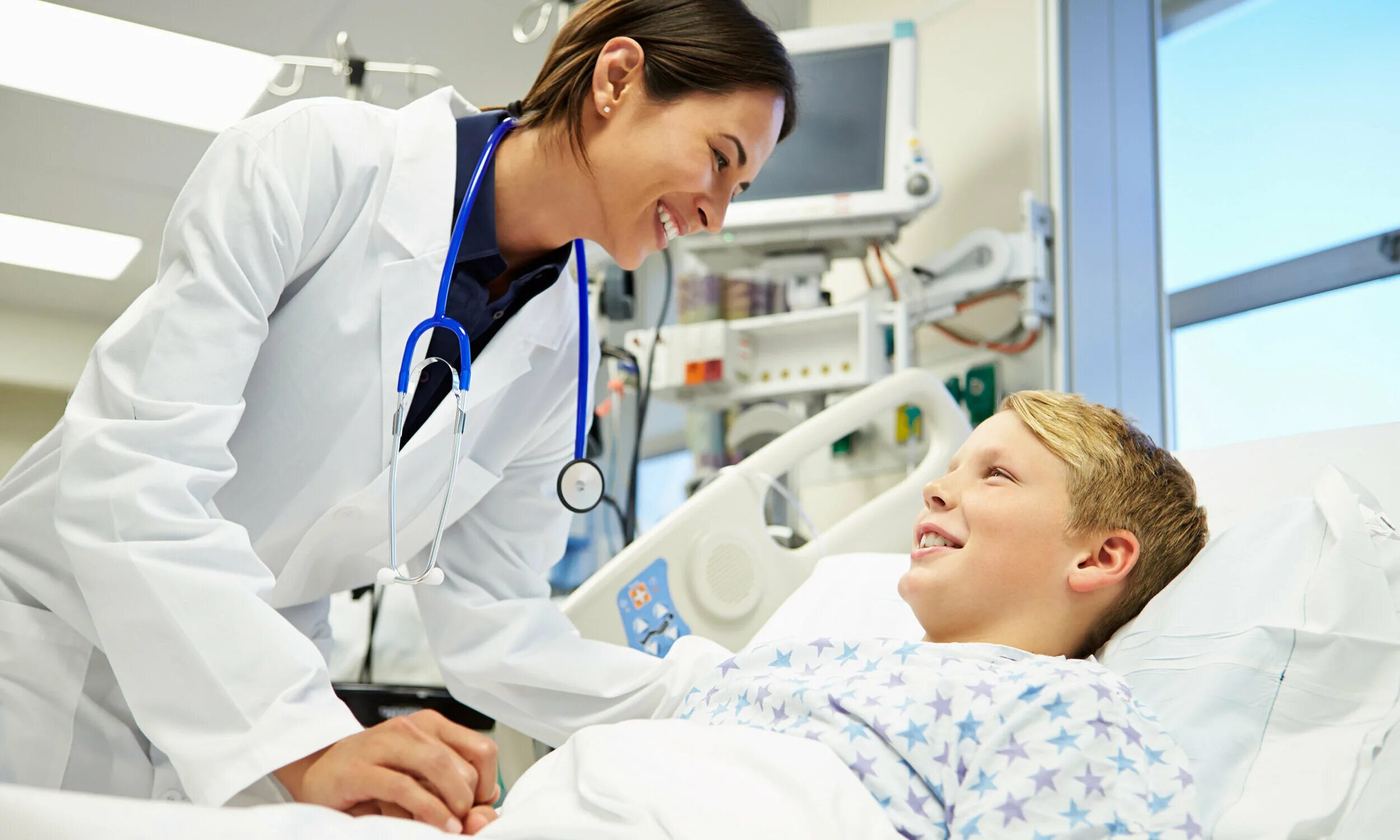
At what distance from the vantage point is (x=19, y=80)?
3.14 meters

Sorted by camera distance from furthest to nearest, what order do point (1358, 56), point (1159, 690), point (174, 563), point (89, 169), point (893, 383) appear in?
1. point (89, 169)
2. point (1358, 56)
3. point (893, 383)
4. point (1159, 690)
5. point (174, 563)

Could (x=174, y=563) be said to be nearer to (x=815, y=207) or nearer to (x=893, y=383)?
(x=893, y=383)

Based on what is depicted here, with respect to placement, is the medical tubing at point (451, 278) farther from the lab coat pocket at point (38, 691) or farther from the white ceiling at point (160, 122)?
the white ceiling at point (160, 122)

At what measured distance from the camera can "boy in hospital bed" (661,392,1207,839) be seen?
0.90 metres

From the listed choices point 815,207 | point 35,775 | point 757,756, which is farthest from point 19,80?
point 757,756

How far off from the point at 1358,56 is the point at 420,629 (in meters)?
3.22

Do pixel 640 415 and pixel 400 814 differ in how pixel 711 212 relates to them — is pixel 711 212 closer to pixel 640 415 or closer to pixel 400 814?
pixel 400 814

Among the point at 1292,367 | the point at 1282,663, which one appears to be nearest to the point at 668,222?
the point at 1282,663

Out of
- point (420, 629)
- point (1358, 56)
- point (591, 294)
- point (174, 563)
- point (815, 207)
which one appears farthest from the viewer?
point (420, 629)

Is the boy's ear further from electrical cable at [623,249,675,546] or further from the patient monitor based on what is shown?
electrical cable at [623,249,675,546]

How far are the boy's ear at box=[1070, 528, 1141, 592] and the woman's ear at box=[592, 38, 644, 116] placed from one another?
0.78 meters

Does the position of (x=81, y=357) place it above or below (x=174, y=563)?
above

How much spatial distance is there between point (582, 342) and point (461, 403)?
304mm

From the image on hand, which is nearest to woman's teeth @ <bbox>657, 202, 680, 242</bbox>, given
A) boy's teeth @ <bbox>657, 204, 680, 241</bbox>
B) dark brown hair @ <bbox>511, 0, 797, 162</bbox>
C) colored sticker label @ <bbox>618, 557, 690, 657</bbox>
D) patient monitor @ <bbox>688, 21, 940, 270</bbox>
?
boy's teeth @ <bbox>657, 204, 680, 241</bbox>
